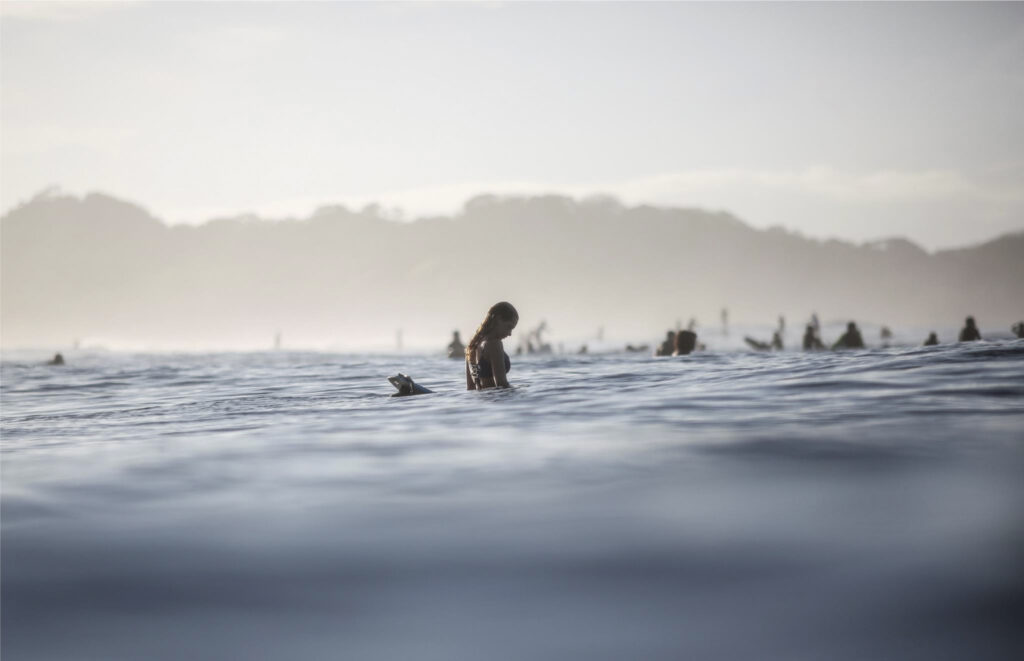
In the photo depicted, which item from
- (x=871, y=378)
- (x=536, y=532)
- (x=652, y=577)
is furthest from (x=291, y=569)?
(x=871, y=378)

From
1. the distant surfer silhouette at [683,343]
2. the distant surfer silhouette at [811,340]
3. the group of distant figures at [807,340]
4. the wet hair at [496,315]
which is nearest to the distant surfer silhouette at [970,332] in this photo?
the group of distant figures at [807,340]

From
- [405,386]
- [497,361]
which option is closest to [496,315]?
[497,361]

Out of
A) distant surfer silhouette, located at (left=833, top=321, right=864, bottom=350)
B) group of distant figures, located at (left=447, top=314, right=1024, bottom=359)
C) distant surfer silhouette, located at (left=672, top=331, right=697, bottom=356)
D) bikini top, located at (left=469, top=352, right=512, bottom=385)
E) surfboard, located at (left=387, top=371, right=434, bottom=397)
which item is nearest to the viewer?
bikini top, located at (left=469, top=352, right=512, bottom=385)

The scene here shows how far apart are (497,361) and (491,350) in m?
0.23

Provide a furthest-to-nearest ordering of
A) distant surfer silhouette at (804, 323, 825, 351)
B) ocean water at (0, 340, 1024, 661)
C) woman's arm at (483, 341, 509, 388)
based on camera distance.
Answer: distant surfer silhouette at (804, 323, 825, 351), woman's arm at (483, 341, 509, 388), ocean water at (0, 340, 1024, 661)

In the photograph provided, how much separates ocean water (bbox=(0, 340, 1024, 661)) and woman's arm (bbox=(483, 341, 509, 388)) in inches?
138

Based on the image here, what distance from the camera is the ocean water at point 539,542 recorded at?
2.93m

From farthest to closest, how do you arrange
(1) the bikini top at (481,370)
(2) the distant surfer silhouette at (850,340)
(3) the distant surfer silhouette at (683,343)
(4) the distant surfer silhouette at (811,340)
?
(4) the distant surfer silhouette at (811,340) → (2) the distant surfer silhouette at (850,340) → (3) the distant surfer silhouette at (683,343) → (1) the bikini top at (481,370)

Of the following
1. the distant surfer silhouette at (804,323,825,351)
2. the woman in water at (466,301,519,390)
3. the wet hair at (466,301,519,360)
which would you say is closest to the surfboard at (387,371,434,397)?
the woman in water at (466,301,519,390)

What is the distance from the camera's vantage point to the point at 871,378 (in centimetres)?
961

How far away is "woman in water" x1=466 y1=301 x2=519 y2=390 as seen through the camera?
10297mm

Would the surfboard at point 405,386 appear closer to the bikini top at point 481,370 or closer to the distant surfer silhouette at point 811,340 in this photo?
the bikini top at point 481,370

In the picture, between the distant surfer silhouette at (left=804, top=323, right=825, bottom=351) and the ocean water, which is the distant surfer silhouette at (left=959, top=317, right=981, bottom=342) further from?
the ocean water

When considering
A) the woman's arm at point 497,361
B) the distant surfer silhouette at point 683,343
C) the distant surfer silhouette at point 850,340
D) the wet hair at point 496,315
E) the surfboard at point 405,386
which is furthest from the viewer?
the distant surfer silhouette at point 850,340
